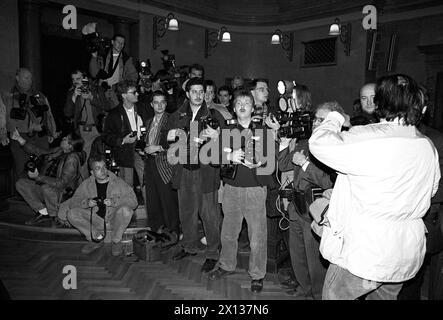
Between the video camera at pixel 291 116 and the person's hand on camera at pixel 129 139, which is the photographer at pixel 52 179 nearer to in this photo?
the person's hand on camera at pixel 129 139

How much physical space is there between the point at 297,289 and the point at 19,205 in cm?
370

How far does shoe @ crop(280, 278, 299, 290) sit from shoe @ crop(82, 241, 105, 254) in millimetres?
2000

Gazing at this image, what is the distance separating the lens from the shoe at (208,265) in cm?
340

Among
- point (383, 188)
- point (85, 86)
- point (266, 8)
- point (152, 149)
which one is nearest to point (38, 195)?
point (85, 86)

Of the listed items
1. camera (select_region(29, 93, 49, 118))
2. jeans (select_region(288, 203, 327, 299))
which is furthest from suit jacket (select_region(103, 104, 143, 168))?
jeans (select_region(288, 203, 327, 299))

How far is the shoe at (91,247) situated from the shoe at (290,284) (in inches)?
78.7

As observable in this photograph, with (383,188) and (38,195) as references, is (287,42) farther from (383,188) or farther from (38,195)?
(383,188)

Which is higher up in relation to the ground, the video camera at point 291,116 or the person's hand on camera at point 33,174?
the video camera at point 291,116

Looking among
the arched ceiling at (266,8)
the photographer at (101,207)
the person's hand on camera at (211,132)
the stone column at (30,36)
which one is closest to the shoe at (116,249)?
the photographer at (101,207)

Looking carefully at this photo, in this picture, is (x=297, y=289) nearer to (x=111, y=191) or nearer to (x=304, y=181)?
(x=304, y=181)

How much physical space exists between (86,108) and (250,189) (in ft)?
9.51

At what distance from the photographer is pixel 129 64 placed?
546 centimetres

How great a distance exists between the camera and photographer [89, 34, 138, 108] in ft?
17.2
